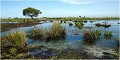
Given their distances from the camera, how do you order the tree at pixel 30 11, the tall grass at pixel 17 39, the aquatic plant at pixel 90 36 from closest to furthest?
1. the tall grass at pixel 17 39
2. the aquatic plant at pixel 90 36
3. the tree at pixel 30 11

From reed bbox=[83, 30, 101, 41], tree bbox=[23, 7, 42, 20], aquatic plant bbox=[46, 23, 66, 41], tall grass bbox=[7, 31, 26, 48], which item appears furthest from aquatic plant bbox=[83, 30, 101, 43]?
tree bbox=[23, 7, 42, 20]

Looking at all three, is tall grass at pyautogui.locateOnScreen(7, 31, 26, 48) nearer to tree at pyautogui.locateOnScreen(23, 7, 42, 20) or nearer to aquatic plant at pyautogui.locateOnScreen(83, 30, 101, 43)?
aquatic plant at pyautogui.locateOnScreen(83, 30, 101, 43)

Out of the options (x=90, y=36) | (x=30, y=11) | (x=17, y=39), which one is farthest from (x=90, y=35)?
(x=30, y=11)

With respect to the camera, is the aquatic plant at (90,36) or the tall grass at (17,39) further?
the aquatic plant at (90,36)

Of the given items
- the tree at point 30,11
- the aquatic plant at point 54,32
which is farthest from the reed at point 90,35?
the tree at point 30,11

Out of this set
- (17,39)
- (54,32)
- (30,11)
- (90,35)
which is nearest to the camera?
(17,39)

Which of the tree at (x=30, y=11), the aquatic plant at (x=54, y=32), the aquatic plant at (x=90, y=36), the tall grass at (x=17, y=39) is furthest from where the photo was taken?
the tree at (x=30, y=11)

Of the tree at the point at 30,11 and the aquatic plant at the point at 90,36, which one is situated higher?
the tree at the point at 30,11

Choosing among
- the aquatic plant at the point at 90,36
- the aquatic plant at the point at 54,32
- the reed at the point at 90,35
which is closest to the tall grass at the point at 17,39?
the aquatic plant at the point at 54,32

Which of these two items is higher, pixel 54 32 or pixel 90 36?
pixel 54 32

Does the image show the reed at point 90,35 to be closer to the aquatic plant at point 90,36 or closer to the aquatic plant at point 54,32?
the aquatic plant at point 90,36

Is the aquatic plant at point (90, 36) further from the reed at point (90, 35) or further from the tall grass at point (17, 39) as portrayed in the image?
the tall grass at point (17, 39)

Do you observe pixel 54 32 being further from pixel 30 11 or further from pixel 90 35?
pixel 30 11

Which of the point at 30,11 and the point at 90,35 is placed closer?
the point at 90,35
